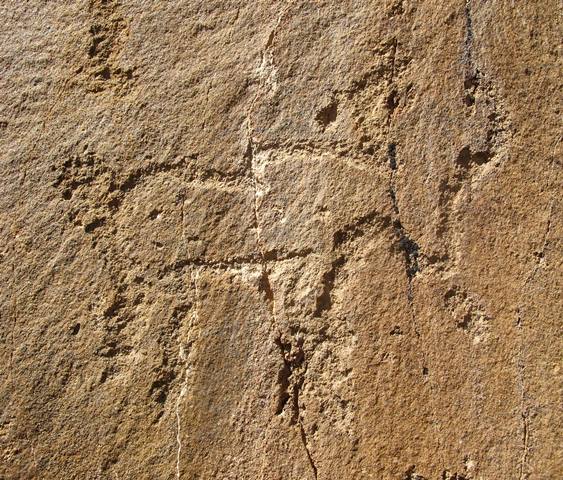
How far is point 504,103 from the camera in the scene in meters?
1.26

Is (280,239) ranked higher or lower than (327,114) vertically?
lower

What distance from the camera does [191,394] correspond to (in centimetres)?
127

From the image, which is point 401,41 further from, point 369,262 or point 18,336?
point 18,336

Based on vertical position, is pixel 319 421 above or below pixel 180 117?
below

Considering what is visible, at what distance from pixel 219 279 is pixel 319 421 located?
306mm

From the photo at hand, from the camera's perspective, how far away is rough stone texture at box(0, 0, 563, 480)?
1251 millimetres

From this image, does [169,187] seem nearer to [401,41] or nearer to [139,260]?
[139,260]

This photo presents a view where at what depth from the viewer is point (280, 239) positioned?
51.0 inches

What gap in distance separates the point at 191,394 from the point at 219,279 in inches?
8.2

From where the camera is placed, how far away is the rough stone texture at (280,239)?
1.25 metres

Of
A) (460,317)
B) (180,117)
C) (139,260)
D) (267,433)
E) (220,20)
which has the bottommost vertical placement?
(267,433)

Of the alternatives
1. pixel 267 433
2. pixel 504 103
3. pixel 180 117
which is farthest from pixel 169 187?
pixel 504 103

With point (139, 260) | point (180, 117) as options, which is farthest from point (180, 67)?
point (139, 260)

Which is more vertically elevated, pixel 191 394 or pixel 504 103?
pixel 504 103
